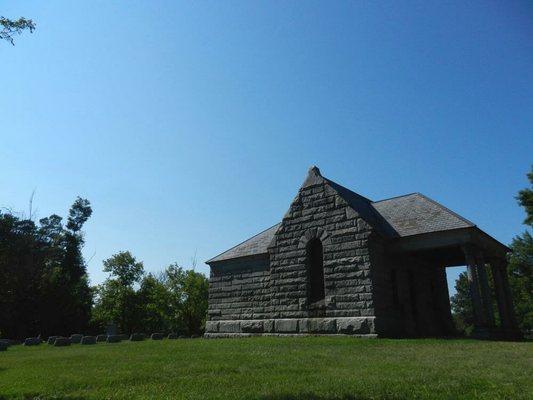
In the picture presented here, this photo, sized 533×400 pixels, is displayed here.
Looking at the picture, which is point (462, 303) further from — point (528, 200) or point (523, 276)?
point (528, 200)

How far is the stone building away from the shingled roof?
0.18 feet

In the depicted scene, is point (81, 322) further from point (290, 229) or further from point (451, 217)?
point (451, 217)

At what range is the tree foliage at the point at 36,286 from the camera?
36938mm

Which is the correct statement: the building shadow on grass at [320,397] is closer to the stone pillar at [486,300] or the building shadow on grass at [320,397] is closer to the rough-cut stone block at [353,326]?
the rough-cut stone block at [353,326]

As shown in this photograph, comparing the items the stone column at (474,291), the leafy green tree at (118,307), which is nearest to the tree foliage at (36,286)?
the leafy green tree at (118,307)

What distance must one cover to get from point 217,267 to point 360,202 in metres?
8.41

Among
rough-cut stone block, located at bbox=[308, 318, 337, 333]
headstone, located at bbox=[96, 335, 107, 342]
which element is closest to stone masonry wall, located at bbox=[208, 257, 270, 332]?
rough-cut stone block, located at bbox=[308, 318, 337, 333]

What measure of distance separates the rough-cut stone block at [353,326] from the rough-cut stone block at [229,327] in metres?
5.61

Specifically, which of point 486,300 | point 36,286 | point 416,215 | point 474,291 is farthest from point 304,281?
point 36,286

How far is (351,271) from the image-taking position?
16.8 meters

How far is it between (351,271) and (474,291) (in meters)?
5.11

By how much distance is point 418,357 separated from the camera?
9.78m

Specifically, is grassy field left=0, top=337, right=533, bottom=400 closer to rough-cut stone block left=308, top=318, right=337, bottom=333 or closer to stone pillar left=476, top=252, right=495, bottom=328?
rough-cut stone block left=308, top=318, right=337, bottom=333

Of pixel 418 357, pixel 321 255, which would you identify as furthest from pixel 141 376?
pixel 321 255
